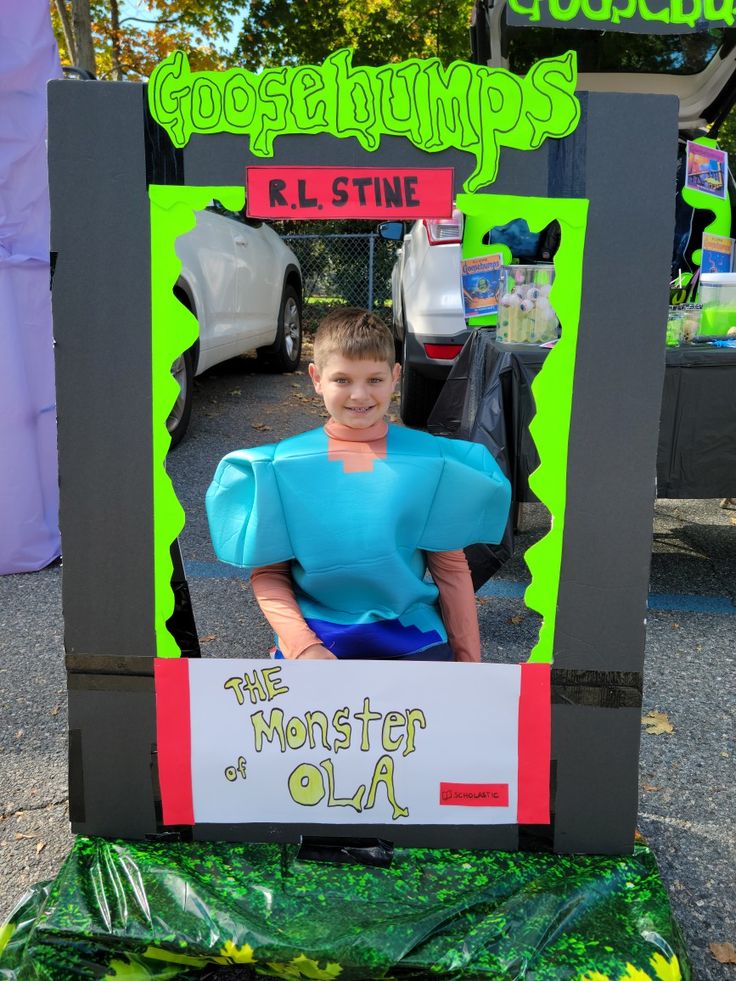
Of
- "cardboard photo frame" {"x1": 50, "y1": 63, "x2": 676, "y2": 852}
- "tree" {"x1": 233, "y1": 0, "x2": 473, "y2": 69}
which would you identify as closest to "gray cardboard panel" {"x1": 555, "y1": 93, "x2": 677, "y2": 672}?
"cardboard photo frame" {"x1": 50, "y1": 63, "x2": 676, "y2": 852}

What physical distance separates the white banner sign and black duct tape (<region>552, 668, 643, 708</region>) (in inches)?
1.4

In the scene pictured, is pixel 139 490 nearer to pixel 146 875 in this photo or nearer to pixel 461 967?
pixel 146 875

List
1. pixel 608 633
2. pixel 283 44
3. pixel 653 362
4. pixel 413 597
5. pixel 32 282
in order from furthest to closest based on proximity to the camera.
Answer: pixel 283 44 → pixel 32 282 → pixel 413 597 → pixel 608 633 → pixel 653 362

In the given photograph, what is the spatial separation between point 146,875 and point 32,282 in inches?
107

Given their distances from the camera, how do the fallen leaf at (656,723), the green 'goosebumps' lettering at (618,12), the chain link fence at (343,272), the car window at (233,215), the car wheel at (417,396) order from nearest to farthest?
the fallen leaf at (656,723) < the green 'goosebumps' lettering at (618,12) < the car wheel at (417,396) < the car window at (233,215) < the chain link fence at (343,272)

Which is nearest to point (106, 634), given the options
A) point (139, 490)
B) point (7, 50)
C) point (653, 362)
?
point (139, 490)

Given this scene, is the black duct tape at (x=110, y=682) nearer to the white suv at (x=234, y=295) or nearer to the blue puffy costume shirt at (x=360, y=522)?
the blue puffy costume shirt at (x=360, y=522)

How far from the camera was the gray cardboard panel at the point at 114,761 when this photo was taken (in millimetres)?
1827

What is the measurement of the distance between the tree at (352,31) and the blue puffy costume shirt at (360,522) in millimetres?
12907

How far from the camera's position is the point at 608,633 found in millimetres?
1770

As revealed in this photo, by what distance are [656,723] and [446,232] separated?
241 centimetres

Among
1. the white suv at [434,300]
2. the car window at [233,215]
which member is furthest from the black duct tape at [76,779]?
the car window at [233,215]

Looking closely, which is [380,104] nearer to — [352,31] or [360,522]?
[360,522]

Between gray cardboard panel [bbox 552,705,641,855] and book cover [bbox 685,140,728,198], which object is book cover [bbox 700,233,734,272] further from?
gray cardboard panel [bbox 552,705,641,855]
